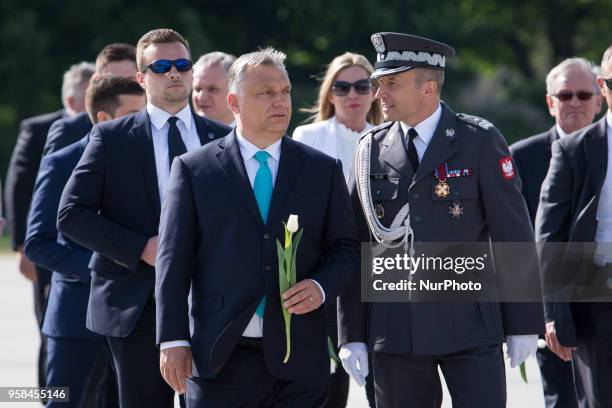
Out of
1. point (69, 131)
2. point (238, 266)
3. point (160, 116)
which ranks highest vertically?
point (69, 131)

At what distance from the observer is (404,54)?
5262mm

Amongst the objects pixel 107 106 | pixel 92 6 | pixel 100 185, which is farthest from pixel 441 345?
pixel 92 6

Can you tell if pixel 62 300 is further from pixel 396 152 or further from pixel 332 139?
pixel 396 152

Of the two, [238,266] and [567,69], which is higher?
[567,69]

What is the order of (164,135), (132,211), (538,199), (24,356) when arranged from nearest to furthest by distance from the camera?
(132,211) < (164,135) < (538,199) < (24,356)

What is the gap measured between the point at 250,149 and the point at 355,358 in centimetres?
96

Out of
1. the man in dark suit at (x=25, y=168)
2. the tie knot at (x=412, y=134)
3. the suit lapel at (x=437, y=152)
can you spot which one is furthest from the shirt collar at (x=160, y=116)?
the man in dark suit at (x=25, y=168)

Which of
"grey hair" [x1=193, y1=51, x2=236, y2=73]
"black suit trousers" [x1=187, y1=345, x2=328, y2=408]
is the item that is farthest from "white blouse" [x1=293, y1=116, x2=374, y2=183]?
"black suit trousers" [x1=187, y1=345, x2=328, y2=408]

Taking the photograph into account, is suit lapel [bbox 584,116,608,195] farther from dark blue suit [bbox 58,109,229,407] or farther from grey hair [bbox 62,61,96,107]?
grey hair [bbox 62,61,96,107]

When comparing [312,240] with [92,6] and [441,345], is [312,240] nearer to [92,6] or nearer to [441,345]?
[441,345]

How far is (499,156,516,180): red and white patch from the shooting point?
5.15 metres

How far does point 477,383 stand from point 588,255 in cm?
130

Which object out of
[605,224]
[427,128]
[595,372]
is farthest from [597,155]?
[427,128]

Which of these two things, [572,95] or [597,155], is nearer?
[597,155]
